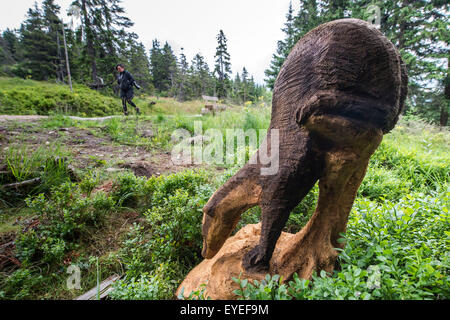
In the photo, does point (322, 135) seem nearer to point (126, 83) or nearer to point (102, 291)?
point (102, 291)

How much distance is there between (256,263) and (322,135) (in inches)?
41.2

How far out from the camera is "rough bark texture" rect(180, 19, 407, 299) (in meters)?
1.00

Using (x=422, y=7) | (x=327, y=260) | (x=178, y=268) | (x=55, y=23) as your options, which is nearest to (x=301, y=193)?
(x=327, y=260)

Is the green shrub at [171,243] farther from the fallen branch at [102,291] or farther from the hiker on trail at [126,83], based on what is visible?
the hiker on trail at [126,83]

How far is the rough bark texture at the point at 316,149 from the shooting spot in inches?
39.4

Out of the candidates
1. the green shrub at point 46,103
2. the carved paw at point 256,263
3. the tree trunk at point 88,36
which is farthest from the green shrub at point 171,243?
the tree trunk at point 88,36

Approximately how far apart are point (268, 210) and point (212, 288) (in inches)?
28.9

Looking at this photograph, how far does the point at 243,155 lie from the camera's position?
140 inches

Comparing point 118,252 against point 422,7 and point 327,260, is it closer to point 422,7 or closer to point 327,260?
point 327,260

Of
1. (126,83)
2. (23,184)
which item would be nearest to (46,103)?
(126,83)

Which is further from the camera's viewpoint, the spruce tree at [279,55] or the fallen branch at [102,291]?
the spruce tree at [279,55]
